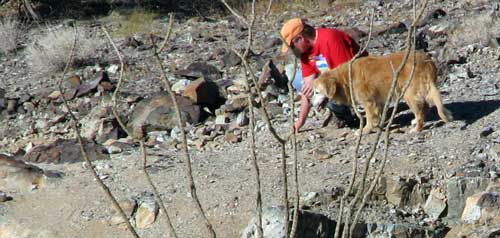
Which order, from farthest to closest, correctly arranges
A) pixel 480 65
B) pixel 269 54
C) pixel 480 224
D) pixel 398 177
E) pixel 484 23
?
pixel 269 54, pixel 484 23, pixel 480 65, pixel 398 177, pixel 480 224

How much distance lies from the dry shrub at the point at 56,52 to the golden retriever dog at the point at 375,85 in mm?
5898

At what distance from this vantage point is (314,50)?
9.58 metres

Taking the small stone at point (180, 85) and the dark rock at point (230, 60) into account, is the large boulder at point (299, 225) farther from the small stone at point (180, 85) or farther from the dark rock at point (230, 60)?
the dark rock at point (230, 60)

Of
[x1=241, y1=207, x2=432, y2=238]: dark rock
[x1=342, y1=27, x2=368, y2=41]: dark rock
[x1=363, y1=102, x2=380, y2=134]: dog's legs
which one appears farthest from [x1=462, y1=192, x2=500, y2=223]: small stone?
[x1=342, y1=27, x2=368, y2=41]: dark rock

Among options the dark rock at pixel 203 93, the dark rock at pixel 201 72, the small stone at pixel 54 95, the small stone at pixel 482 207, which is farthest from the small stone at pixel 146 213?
the small stone at pixel 54 95

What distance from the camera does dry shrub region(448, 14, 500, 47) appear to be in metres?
13.1

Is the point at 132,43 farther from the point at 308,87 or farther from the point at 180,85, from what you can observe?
the point at 308,87

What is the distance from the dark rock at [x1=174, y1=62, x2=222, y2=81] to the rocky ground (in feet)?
0.06

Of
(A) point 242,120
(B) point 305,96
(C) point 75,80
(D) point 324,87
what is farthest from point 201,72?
(D) point 324,87

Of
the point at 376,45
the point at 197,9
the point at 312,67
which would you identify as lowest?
the point at 197,9

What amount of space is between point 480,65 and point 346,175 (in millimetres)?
3625

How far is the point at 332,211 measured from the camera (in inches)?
334

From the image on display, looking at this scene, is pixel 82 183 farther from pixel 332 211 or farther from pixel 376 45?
pixel 376 45

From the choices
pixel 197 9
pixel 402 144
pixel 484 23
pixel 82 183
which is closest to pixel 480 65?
pixel 484 23
